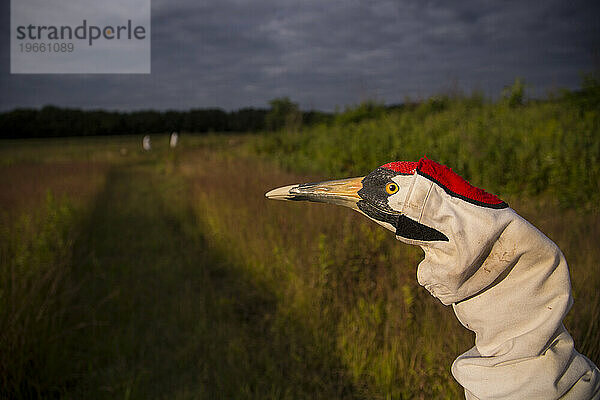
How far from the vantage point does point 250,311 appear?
3617 millimetres

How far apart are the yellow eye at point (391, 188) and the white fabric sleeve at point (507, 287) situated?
0.10 feet

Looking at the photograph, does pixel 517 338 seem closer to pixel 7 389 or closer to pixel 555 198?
pixel 7 389

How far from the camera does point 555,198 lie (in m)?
4.12

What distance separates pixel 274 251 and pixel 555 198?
311cm

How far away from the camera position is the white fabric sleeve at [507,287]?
857 millimetres

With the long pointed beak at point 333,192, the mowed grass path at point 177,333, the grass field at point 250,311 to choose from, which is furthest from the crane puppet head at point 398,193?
the mowed grass path at point 177,333

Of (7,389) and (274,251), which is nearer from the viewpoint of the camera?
(7,389)

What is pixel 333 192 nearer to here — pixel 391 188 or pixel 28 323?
pixel 391 188

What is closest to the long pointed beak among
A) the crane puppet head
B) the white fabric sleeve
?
the crane puppet head

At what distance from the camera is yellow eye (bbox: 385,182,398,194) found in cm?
91

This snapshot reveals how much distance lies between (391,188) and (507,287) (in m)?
0.37

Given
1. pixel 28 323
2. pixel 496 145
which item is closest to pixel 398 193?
pixel 28 323

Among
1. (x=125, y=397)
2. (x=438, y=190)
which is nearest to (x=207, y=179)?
(x=125, y=397)

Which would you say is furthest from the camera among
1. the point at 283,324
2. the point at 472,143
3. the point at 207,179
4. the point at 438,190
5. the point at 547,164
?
the point at 207,179
